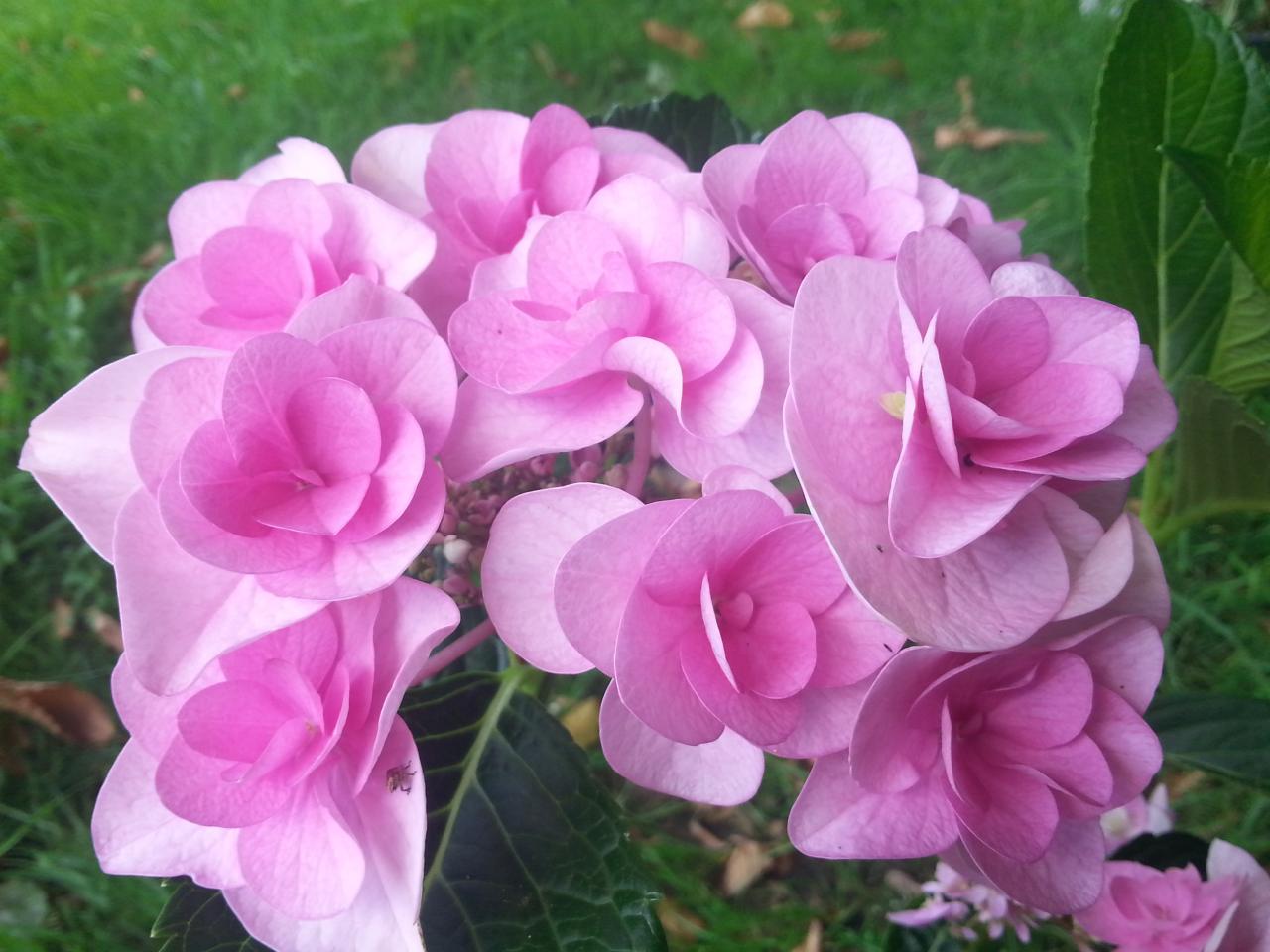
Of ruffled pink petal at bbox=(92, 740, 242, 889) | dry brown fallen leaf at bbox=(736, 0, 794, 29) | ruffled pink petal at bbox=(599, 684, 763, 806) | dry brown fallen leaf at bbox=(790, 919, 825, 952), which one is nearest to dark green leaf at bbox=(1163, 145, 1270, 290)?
Result: ruffled pink petal at bbox=(599, 684, 763, 806)

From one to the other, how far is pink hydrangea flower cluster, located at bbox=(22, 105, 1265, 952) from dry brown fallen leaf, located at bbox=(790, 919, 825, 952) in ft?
3.10

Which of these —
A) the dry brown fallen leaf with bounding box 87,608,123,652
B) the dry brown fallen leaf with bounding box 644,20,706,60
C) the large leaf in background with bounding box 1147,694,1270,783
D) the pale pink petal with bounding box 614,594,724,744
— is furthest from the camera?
the dry brown fallen leaf with bounding box 644,20,706,60

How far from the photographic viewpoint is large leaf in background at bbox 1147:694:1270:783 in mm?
850

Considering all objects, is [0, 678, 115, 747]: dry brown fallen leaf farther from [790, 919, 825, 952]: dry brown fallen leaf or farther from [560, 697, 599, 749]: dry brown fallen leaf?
[790, 919, 825, 952]: dry brown fallen leaf

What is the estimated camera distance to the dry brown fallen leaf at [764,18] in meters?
2.68

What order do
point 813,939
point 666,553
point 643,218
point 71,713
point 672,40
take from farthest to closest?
point 672,40 → point 71,713 → point 813,939 → point 643,218 → point 666,553

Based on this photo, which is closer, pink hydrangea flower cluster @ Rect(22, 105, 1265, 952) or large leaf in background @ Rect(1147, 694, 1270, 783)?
pink hydrangea flower cluster @ Rect(22, 105, 1265, 952)

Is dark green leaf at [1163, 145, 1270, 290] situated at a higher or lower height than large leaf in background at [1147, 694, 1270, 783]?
higher

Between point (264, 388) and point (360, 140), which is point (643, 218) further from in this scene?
point (360, 140)

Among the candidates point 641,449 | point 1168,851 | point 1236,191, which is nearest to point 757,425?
point 641,449

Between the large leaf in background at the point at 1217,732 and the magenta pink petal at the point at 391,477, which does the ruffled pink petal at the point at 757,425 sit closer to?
the magenta pink petal at the point at 391,477

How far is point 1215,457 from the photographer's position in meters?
0.83

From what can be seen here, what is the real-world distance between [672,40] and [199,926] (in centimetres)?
244

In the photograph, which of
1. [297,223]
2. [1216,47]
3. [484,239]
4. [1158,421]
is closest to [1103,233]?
[1216,47]
